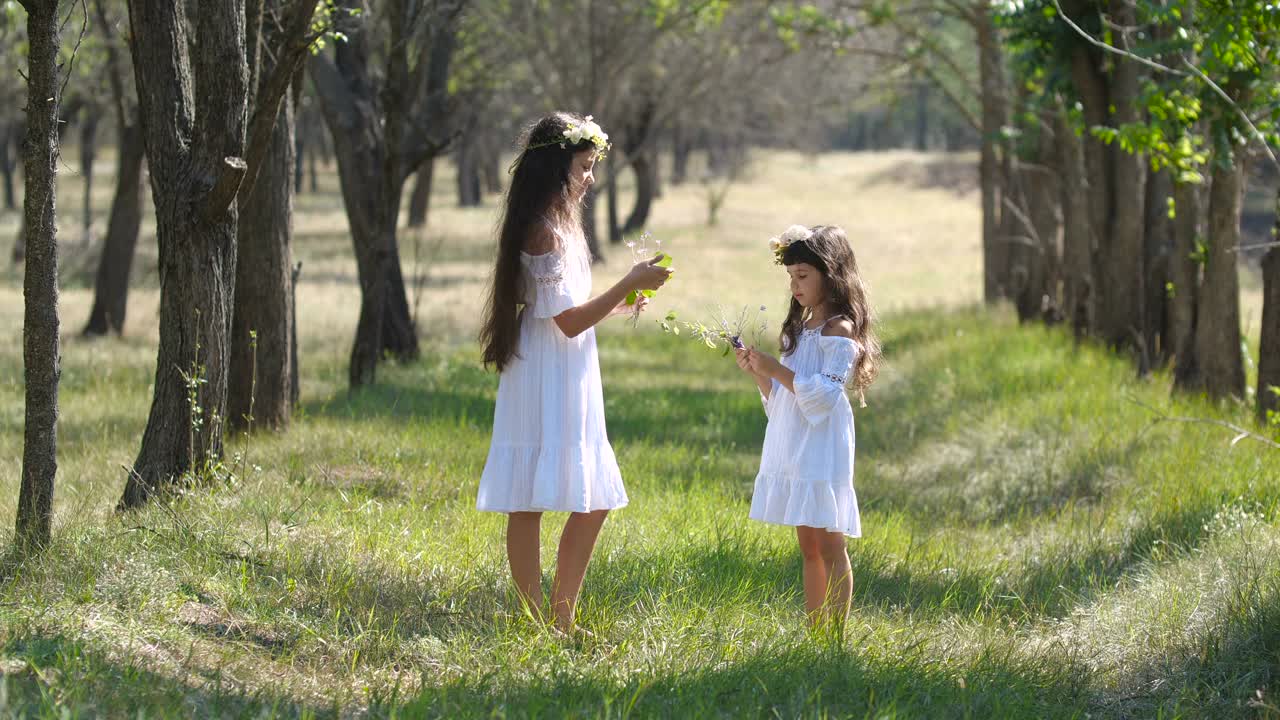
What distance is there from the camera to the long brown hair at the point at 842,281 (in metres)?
5.06

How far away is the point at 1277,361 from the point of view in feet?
27.4

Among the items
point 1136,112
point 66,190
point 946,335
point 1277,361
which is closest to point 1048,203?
point 946,335

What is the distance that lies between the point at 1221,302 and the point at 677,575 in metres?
5.73

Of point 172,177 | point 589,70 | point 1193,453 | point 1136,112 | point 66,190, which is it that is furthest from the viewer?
point 66,190

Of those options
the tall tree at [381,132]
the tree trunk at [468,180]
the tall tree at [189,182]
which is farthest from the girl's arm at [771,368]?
the tree trunk at [468,180]

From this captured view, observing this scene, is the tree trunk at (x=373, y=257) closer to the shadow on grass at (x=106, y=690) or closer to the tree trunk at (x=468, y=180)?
the shadow on grass at (x=106, y=690)

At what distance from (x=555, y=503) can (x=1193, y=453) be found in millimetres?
4943

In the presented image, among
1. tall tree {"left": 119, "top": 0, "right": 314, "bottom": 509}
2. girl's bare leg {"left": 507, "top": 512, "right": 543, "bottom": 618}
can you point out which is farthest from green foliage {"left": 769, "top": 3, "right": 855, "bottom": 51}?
girl's bare leg {"left": 507, "top": 512, "right": 543, "bottom": 618}

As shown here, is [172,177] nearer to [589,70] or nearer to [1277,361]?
[1277,361]

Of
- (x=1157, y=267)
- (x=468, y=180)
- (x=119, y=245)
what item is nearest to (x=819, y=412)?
(x=1157, y=267)

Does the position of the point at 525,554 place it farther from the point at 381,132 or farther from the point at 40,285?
the point at 381,132

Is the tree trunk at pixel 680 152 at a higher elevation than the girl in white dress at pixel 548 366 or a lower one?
higher

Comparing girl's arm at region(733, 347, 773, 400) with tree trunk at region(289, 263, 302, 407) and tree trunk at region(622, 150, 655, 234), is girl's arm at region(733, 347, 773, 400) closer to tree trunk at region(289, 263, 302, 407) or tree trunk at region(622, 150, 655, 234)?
tree trunk at region(289, 263, 302, 407)

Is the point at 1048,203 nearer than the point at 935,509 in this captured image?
No
